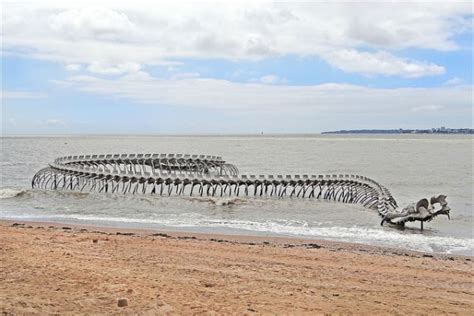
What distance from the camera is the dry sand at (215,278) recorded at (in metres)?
8.84

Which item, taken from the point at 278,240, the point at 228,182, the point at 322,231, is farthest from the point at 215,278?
the point at 228,182

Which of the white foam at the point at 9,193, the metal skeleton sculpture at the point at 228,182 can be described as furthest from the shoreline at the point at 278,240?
the white foam at the point at 9,193

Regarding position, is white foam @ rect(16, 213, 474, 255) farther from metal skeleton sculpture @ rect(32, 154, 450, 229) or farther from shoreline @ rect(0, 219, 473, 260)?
metal skeleton sculpture @ rect(32, 154, 450, 229)

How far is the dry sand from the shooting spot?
29.0 feet

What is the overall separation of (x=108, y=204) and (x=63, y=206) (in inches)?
87.0

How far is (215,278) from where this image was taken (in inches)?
431

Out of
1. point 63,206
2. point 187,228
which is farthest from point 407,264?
point 63,206

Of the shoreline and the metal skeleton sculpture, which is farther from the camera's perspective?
the metal skeleton sculpture

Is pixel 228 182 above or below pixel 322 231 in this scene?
above

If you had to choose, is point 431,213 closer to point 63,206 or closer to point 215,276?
point 215,276

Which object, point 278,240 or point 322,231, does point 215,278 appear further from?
point 322,231

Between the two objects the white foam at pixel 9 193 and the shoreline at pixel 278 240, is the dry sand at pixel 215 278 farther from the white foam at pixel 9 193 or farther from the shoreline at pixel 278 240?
the white foam at pixel 9 193

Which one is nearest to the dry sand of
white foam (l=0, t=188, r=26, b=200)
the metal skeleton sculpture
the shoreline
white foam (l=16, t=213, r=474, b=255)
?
the shoreline

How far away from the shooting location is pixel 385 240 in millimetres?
18906
